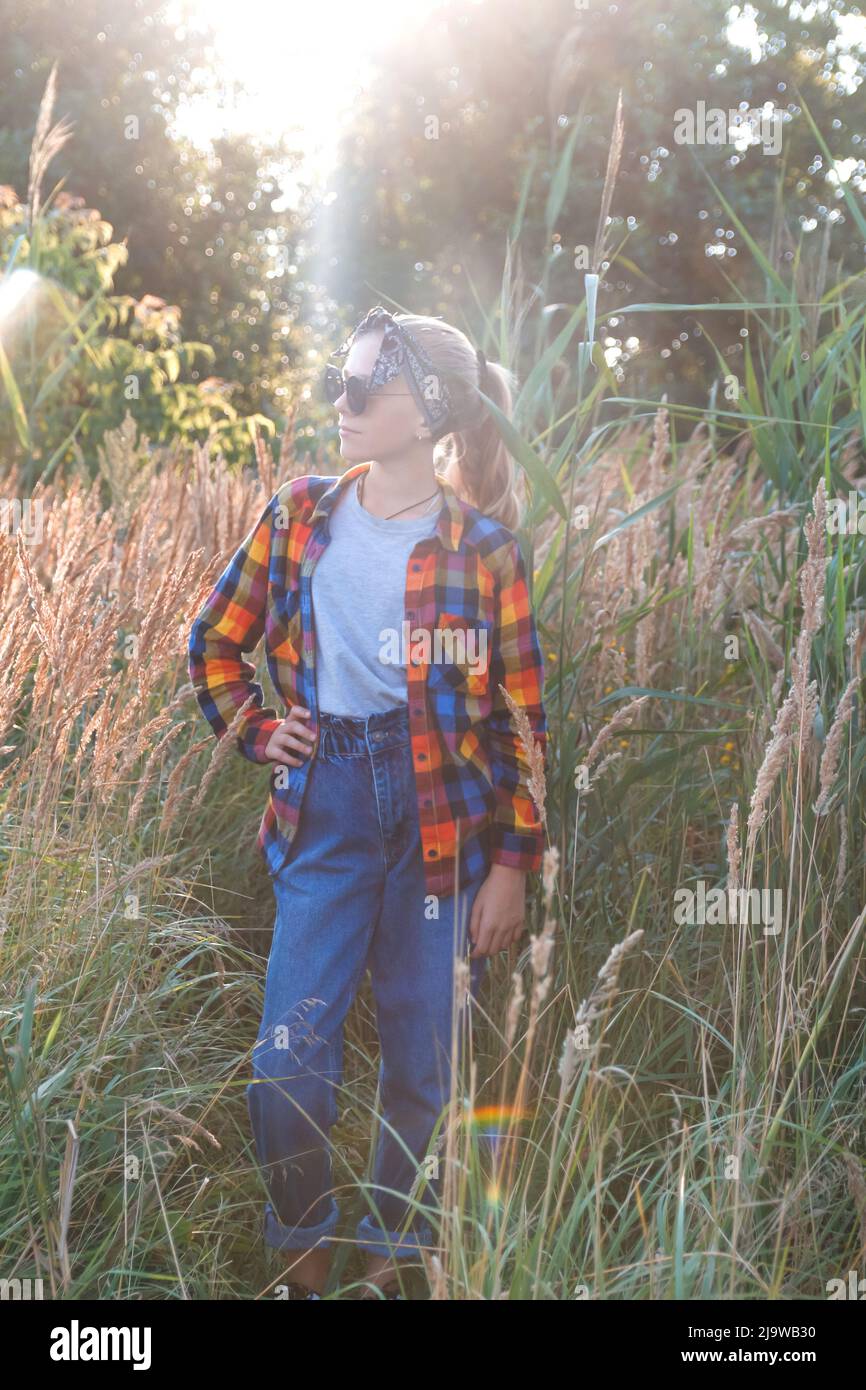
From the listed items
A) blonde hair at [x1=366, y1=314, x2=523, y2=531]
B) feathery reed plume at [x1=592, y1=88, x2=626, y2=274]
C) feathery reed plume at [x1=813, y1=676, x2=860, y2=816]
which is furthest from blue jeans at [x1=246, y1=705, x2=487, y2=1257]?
feathery reed plume at [x1=592, y1=88, x2=626, y2=274]

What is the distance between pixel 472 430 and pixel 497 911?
0.82 metres

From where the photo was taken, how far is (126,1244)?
5.02 ft

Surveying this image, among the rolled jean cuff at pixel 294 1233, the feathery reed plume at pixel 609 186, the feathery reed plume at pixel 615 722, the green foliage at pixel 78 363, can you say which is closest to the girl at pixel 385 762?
the rolled jean cuff at pixel 294 1233

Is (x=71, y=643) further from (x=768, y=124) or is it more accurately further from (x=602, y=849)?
(x=768, y=124)

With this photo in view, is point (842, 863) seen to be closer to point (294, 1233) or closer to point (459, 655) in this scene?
point (459, 655)

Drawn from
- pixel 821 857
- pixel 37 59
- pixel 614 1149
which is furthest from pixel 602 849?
pixel 37 59

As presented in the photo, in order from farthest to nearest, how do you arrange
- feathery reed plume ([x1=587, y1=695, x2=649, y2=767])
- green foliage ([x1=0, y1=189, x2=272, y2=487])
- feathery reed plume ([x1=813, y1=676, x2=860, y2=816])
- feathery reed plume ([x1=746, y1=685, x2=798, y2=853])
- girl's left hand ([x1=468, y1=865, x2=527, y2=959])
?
green foliage ([x1=0, y1=189, x2=272, y2=487]), girl's left hand ([x1=468, y1=865, x2=527, y2=959]), feathery reed plume ([x1=587, y1=695, x2=649, y2=767]), feathery reed plume ([x1=813, y1=676, x2=860, y2=816]), feathery reed plume ([x1=746, y1=685, x2=798, y2=853])

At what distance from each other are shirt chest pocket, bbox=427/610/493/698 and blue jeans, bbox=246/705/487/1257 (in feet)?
0.27

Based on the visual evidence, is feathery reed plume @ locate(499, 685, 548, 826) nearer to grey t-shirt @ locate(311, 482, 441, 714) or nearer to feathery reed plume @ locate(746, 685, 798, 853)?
feathery reed plume @ locate(746, 685, 798, 853)

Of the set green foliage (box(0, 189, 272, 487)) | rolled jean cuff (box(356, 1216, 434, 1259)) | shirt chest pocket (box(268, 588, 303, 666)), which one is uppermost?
green foliage (box(0, 189, 272, 487))

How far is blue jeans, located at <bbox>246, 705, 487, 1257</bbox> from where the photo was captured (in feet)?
5.78

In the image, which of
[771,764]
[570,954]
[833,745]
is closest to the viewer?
[771,764]

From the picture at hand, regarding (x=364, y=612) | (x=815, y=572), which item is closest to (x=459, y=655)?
(x=364, y=612)

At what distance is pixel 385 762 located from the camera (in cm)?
180
